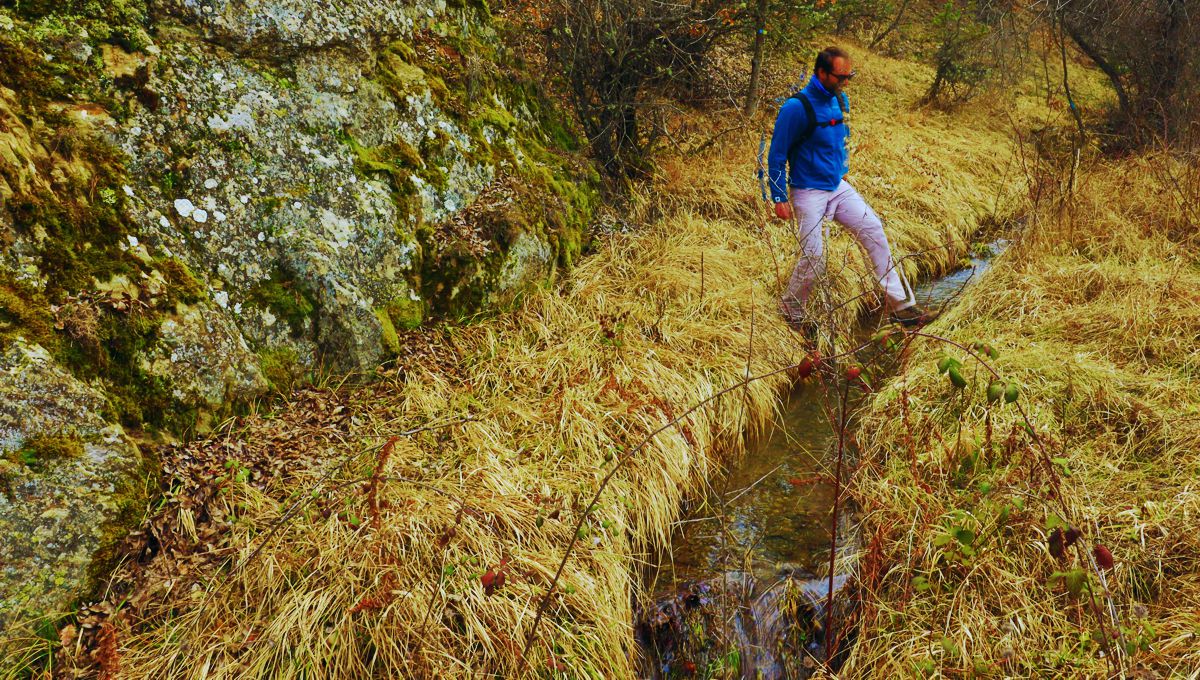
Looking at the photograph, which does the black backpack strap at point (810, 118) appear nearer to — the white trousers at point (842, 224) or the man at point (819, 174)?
the man at point (819, 174)

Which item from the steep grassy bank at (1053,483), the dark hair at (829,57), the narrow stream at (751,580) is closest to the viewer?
the steep grassy bank at (1053,483)

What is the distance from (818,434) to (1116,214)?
441 centimetres

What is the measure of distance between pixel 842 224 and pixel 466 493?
12.7 ft

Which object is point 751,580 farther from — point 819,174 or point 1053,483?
point 819,174

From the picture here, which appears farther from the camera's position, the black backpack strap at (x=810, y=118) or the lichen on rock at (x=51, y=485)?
the black backpack strap at (x=810, y=118)

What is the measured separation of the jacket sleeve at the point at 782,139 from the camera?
5141mm

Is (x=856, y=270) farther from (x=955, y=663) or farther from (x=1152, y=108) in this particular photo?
(x=1152, y=108)

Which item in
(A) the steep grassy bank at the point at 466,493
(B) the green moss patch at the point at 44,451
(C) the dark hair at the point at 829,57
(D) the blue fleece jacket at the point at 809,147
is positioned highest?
(C) the dark hair at the point at 829,57

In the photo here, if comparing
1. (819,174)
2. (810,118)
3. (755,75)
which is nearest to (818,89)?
(810,118)

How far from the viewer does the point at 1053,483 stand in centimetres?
323

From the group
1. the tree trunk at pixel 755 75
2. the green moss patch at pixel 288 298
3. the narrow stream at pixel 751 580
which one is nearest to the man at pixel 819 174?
the narrow stream at pixel 751 580

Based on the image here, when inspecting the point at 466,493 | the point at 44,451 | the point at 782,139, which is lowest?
the point at 466,493

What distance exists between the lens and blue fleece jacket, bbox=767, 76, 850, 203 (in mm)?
5141

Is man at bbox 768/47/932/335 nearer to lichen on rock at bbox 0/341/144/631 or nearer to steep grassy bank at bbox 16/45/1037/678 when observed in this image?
steep grassy bank at bbox 16/45/1037/678
